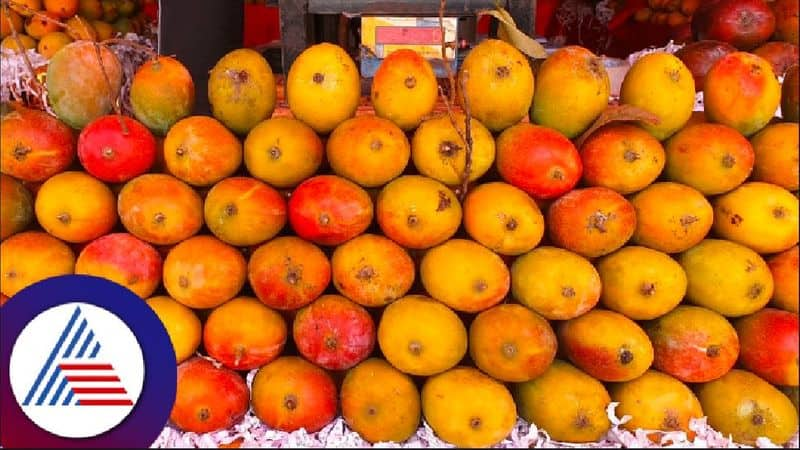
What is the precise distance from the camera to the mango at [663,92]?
1451 millimetres

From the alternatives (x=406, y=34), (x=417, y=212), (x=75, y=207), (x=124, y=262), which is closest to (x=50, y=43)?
(x=406, y=34)

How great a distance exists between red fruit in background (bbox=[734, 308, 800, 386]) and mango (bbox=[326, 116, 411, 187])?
82 centimetres

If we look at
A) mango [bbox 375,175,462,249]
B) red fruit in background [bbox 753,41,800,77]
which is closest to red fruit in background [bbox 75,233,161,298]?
mango [bbox 375,175,462,249]

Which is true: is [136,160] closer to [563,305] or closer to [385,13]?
[563,305]

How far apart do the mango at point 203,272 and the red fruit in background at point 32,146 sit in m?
0.33

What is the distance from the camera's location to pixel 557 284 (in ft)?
4.36

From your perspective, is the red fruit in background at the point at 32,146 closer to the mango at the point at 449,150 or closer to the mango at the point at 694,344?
the mango at the point at 449,150

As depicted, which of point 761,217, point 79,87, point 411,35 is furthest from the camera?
point 411,35

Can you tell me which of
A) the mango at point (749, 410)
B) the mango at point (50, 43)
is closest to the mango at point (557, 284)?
the mango at point (749, 410)

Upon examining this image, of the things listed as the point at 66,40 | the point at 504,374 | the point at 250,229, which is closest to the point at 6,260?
the point at 250,229

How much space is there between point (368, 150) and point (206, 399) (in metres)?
0.61

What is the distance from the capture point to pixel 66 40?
3.51m

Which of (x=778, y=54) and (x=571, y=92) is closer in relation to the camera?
(x=571, y=92)

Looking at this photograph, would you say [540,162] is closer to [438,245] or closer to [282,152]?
[438,245]
